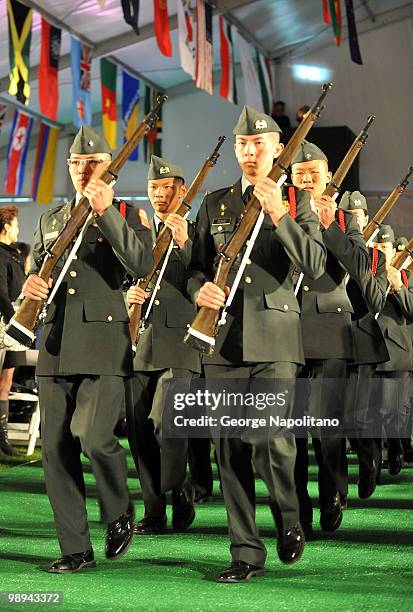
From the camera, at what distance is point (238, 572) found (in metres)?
4.50

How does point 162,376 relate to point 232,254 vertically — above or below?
below

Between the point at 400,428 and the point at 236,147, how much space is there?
480 centimetres

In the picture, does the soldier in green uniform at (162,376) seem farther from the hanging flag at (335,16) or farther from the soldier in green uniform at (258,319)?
the hanging flag at (335,16)

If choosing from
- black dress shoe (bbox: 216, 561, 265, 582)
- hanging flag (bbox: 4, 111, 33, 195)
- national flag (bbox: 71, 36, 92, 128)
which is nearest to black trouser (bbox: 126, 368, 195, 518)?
black dress shoe (bbox: 216, 561, 265, 582)

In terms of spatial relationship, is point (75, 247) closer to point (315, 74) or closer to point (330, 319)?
point (330, 319)

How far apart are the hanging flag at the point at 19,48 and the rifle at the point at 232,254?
7.24 metres

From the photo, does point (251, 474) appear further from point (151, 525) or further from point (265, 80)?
point (265, 80)

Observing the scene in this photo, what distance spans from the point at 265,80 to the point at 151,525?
13.7 meters

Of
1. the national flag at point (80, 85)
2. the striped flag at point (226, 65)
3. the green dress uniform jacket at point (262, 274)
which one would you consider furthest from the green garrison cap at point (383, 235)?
the striped flag at point (226, 65)

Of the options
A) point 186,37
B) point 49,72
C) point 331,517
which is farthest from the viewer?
point 186,37

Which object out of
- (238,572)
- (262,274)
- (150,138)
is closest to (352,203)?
(262,274)

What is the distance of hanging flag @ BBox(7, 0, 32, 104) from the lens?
11.7m

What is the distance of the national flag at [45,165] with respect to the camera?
19281mm

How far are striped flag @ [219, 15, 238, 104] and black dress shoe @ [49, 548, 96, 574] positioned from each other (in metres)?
11.8
